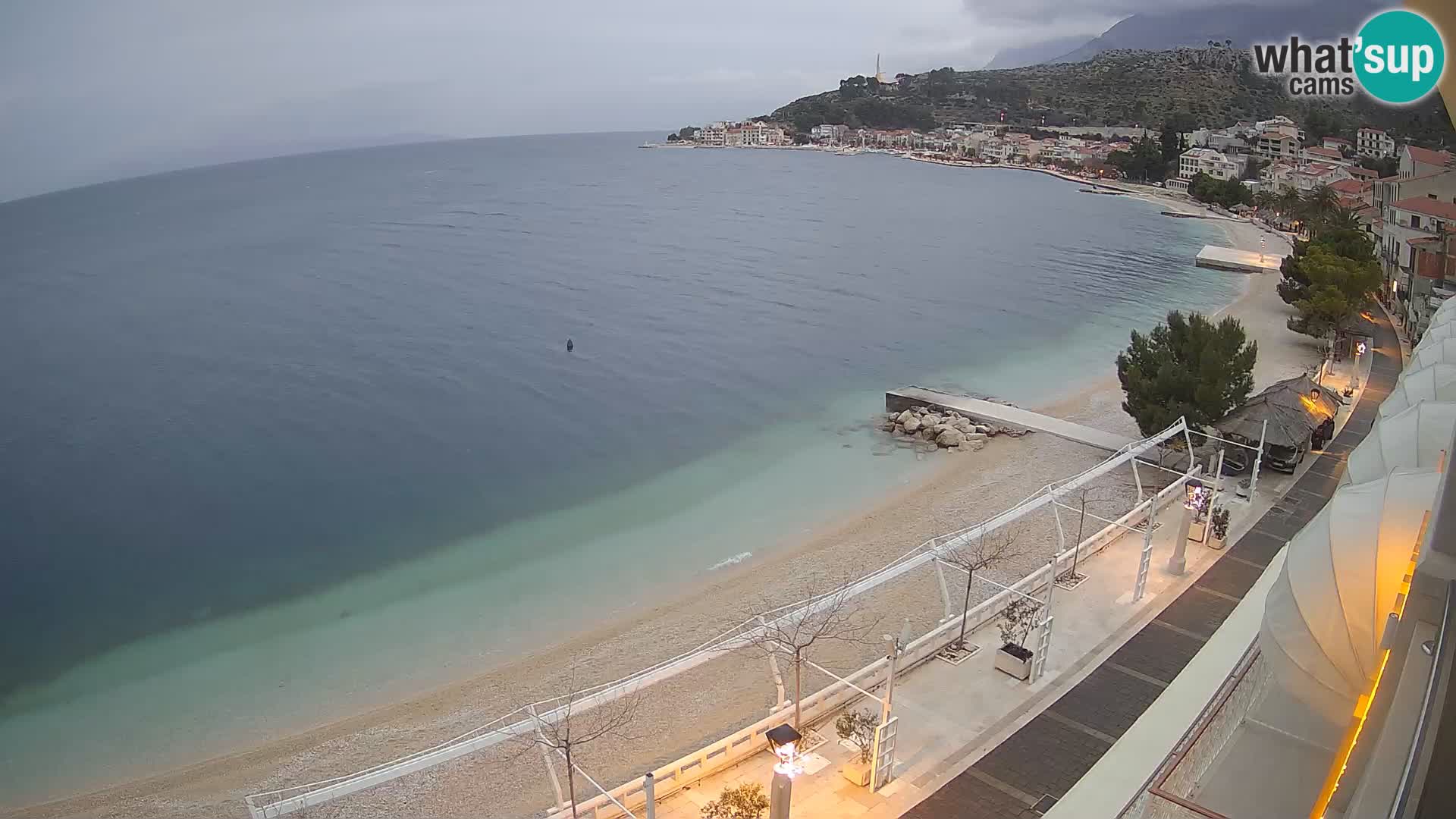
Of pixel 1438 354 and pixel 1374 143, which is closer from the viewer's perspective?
pixel 1438 354

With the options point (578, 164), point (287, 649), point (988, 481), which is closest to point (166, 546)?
point (287, 649)

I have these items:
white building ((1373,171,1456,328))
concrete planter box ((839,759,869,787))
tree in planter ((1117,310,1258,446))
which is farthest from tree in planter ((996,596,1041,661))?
white building ((1373,171,1456,328))

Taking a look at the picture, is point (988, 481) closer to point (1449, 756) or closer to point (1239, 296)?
point (1449, 756)

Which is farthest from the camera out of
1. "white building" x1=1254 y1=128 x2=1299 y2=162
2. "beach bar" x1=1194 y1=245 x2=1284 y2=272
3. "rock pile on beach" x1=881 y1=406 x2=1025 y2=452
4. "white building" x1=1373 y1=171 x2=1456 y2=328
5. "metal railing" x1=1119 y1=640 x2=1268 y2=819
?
"white building" x1=1254 y1=128 x2=1299 y2=162

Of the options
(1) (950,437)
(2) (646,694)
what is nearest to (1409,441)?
(2) (646,694)

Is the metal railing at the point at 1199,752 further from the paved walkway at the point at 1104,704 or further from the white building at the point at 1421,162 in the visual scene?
the white building at the point at 1421,162

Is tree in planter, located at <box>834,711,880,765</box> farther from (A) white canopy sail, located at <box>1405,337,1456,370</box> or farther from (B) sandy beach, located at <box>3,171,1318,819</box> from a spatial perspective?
(A) white canopy sail, located at <box>1405,337,1456,370</box>

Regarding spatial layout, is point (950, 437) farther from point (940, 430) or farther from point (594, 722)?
point (594, 722)

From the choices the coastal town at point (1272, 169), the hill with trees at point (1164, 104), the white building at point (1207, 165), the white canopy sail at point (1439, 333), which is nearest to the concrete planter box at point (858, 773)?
the white canopy sail at point (1439, 333)
